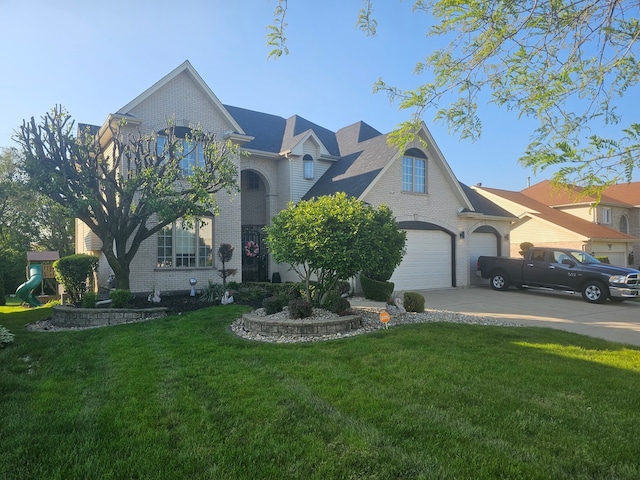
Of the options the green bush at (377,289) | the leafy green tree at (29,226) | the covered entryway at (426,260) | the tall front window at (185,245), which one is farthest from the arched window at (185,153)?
the leafy green tree at (29,226)

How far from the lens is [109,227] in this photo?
1099 cm

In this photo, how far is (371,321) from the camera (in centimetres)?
889

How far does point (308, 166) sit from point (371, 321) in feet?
34.5

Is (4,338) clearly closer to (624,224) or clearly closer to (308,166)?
(308,166)

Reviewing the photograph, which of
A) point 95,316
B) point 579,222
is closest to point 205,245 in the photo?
point 95,316

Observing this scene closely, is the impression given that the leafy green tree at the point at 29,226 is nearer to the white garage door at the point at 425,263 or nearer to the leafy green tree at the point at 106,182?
the leafy green tree at the point at 106,182

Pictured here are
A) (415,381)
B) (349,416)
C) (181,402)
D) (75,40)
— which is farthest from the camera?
(75,40)

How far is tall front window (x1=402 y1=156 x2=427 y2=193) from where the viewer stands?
16562 mm

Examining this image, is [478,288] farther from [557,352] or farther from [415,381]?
[415,381]

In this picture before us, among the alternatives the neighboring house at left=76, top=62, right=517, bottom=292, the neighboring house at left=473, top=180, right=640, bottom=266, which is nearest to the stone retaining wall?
the neighboring house at left=76, top=62, right=517, bottom=292

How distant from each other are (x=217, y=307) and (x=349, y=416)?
7632mm

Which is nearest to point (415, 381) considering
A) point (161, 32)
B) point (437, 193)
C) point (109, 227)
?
point (161, 32)

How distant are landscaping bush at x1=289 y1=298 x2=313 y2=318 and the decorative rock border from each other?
0.13 metres

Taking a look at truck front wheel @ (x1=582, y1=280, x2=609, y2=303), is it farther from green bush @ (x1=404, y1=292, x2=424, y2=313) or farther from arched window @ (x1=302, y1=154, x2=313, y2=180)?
arched window @ (x1=302, y1=154, x2=313, y2=180)
